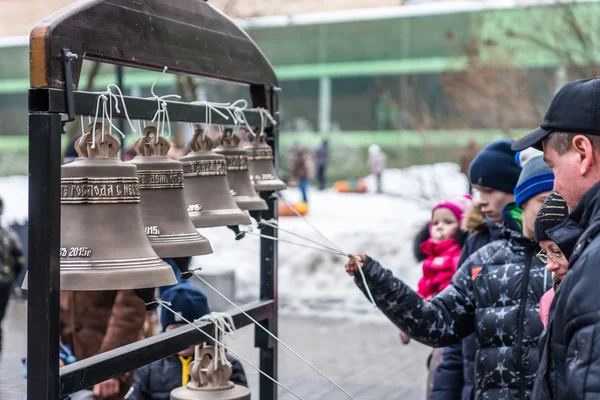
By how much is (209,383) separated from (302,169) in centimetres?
1993

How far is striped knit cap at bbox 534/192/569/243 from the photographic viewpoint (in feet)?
8.79

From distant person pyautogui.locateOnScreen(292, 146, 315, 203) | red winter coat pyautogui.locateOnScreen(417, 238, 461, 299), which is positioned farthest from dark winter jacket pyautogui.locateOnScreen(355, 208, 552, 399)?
distant person pyautogui.locateOnScreen(292, 146, 315, 203)

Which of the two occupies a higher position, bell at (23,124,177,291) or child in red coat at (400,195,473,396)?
bell at (23,124,177,291)

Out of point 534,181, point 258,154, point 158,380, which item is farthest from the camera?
point 158,380

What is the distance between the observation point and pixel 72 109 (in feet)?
7.76

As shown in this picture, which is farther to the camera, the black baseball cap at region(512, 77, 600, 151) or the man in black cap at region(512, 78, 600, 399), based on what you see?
the black baseball cap at region(512, 77, 600, 151)

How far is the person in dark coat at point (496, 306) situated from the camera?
340 centimetres

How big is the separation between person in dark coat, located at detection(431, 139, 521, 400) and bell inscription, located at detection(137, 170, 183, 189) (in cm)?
185

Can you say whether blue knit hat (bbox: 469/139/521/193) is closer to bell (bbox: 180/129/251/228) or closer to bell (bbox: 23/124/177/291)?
bell (bbox: 180/129/251/228)

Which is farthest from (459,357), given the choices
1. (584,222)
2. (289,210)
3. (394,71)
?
(394,71)

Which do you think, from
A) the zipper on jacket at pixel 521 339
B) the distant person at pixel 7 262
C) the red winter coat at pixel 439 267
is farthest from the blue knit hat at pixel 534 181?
the distant person at pixel 7 262

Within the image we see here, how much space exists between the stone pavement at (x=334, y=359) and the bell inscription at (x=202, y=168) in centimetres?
489

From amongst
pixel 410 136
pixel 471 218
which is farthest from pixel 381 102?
pixel 471 218

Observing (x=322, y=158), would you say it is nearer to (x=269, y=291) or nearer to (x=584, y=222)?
(x=269, y=291)
